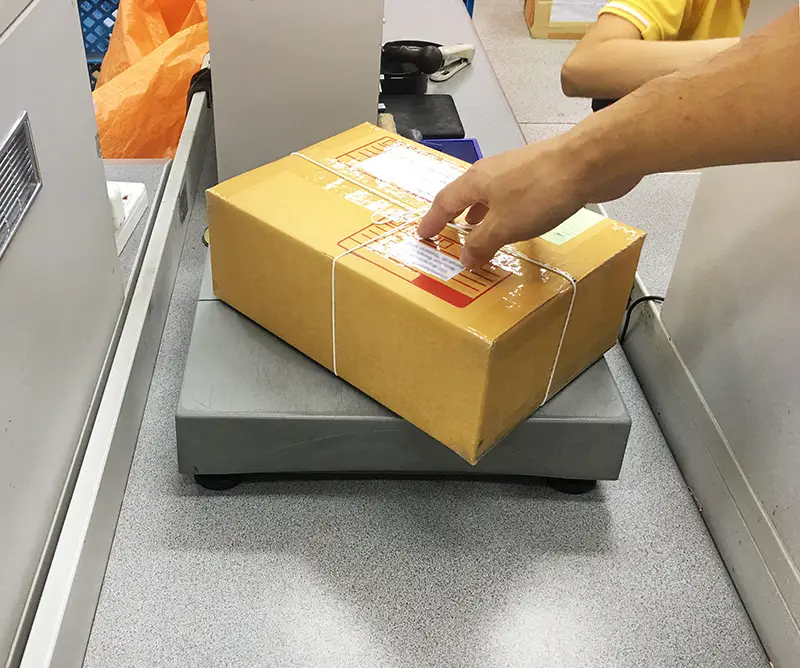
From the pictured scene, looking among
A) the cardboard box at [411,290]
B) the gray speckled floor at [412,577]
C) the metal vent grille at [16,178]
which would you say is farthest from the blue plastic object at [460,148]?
the metal vent grille at [16,178]

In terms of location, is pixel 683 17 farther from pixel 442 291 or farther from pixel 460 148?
pixel 442 291

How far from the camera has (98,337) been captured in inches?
36.1

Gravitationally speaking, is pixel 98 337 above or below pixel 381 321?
below

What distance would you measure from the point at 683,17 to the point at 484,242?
0.76 m

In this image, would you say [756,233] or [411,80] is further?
[411,80]

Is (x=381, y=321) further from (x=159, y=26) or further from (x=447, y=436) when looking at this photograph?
(x=159, y=26)

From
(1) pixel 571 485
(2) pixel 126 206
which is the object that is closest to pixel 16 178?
(2) pixel 126 206

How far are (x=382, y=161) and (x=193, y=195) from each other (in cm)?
53

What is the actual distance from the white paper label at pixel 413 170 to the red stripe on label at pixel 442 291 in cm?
17

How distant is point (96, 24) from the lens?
2.16m

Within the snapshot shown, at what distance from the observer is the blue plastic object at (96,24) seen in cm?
213

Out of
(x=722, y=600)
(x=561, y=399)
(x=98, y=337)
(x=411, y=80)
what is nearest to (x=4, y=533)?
(x=98, y=337)

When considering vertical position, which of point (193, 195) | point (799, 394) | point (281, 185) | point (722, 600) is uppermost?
point (281, 185)

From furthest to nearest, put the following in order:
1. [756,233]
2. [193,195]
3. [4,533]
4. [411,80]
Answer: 1. [411,80]
2. [193,195]
3. [756,233]
4. [4,533]
